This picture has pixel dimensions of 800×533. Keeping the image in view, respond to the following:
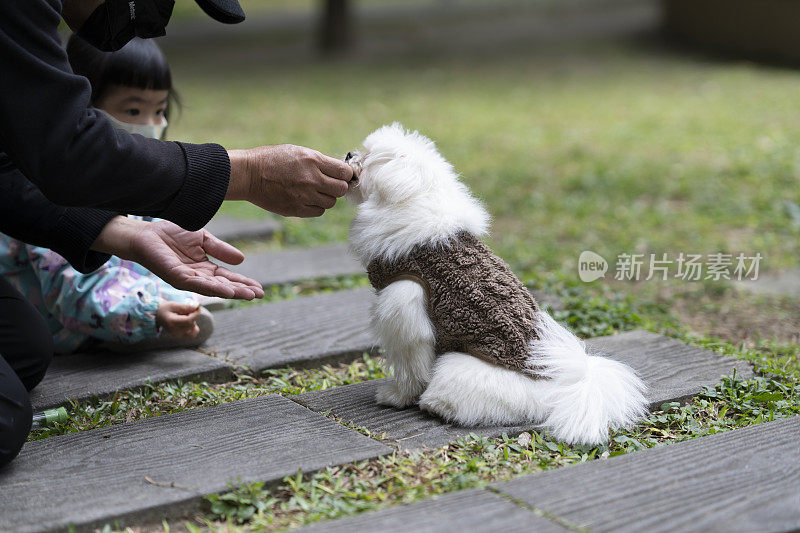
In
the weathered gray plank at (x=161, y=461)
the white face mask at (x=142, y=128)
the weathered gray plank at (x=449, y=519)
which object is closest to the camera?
the weathered gray plank at (x=449, y=519)

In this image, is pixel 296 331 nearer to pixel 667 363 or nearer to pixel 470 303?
pixel 470 303

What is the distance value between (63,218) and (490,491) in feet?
5.52

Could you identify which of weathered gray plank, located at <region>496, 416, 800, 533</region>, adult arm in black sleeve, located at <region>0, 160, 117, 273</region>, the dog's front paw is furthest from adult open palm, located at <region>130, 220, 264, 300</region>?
weathered gray plank, located at <region>496, 416, 800, 533</region>

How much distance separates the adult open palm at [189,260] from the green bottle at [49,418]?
52 cm

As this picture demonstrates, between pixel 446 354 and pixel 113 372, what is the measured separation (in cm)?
131

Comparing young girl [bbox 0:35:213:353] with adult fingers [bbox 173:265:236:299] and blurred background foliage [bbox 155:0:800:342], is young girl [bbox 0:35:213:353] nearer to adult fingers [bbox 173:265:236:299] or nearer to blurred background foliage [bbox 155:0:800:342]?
adult fingers [bbox 173:265:236:299]

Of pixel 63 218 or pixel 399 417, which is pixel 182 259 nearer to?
pixel 63 218

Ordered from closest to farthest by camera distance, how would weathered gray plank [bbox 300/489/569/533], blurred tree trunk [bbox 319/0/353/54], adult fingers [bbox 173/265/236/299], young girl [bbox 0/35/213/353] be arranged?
1. weathered gray plank [bbox 300/489/569/533]
2. adult fingers [bbox 173/265/236/299]
3. young girl [bbox 0/35/213/353]
4. blurred tree trunk [bbox 319/0/353/54]

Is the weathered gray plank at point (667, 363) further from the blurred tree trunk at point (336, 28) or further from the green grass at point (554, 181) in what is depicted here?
the blurred tree trunk at point (336, 28)

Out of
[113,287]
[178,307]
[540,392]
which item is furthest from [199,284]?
[540,392]

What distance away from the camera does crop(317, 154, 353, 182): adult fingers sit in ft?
8.24

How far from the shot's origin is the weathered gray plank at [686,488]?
196cm

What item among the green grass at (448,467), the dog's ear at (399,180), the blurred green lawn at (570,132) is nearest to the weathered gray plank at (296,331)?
the dog's ear at (399,180)

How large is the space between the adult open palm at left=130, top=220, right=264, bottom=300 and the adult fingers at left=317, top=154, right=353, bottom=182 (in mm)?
448
